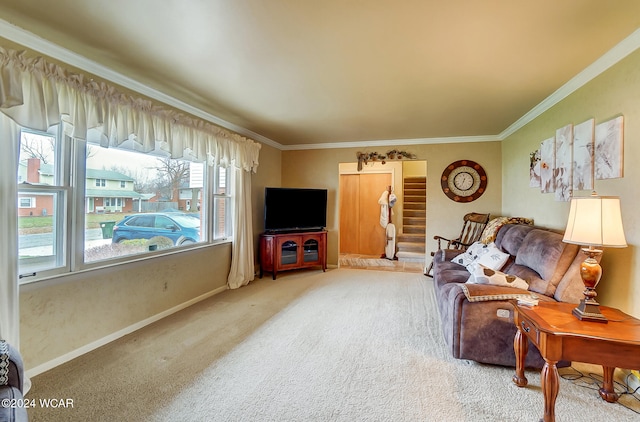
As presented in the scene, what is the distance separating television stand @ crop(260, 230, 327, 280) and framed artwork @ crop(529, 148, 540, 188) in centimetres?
313

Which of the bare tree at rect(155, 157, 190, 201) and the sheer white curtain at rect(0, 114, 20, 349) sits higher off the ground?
the bare tree at rect(155, 157, 190, 201)

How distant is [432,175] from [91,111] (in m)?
4.66

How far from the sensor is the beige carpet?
65.0 inches

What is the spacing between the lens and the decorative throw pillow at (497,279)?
224cm

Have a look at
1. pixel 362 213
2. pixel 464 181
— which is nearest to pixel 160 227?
pixel 464 181

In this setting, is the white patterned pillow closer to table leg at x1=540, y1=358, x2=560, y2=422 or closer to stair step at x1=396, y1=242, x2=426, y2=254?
table leg at x1=540, y1=358, x2=560, y2=422

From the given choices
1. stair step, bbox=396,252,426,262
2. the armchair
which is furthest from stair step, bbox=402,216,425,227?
the armchair

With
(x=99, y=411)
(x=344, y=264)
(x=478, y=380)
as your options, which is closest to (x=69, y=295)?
(x=99, y=411)

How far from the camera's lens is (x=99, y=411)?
1.64 m

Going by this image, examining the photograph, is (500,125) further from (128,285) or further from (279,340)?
(128,285)

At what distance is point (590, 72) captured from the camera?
233 centimetres

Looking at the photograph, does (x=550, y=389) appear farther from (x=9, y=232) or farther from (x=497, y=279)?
(x=9, y=232)

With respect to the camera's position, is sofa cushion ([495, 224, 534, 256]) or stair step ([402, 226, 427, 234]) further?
stair step ([402, 226, 427, 234])

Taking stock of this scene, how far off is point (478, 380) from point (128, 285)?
305 centimetres
